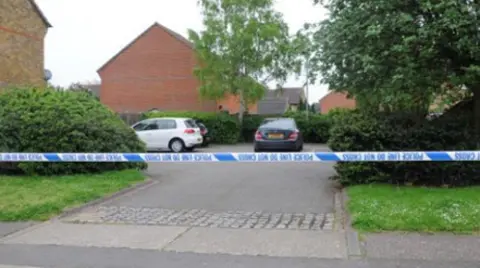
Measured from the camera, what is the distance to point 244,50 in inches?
1129

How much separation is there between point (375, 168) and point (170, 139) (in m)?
12.5

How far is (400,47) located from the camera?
806 centimetres

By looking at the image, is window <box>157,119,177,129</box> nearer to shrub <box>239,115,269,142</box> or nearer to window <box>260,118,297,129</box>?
window <box>260,118,297,129</box>

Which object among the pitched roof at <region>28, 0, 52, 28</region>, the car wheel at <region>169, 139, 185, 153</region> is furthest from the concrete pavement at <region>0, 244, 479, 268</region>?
the pitched roof at <region>28, 0, 52, 28</region>

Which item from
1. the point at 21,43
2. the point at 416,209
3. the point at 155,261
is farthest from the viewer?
the point at 21,43

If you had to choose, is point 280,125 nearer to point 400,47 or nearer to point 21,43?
point 21,43

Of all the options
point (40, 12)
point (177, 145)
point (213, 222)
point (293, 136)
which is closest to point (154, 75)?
point (40, 12)

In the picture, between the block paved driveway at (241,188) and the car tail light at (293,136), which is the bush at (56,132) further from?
the car tail light at (293,136)

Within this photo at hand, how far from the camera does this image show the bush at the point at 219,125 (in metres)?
27.1

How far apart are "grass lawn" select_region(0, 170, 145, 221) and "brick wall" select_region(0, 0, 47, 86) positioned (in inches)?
452

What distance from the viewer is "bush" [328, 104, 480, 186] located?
29.9ft

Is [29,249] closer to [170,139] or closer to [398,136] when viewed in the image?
[398,136]

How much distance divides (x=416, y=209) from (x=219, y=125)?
67.0ft

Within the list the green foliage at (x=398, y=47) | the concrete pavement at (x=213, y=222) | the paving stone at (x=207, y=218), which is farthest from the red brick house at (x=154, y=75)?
the paving stone at (x=207, y=218)
